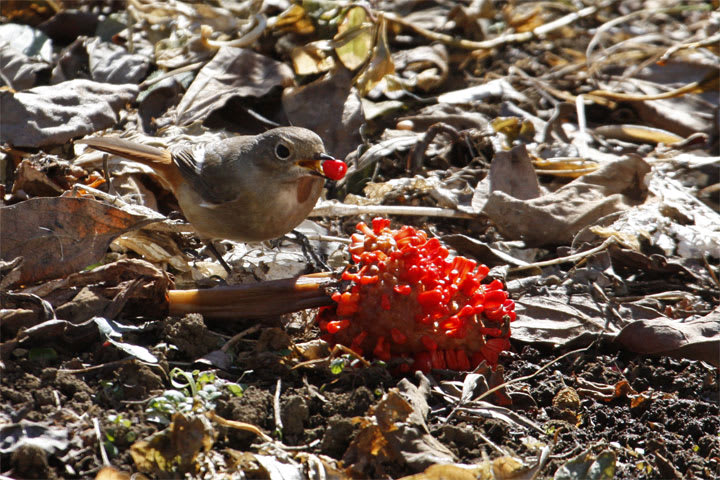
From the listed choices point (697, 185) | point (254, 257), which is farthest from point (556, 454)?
point (697, 185)

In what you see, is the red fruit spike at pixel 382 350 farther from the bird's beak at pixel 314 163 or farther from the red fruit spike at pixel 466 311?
the bird's beak at pixel 314 163

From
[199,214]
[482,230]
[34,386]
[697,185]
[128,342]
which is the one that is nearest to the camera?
[34,386]

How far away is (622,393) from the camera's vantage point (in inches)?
135

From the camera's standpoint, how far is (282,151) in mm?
4617

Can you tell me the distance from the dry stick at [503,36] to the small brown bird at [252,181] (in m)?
2.22

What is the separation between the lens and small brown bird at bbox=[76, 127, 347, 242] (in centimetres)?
455

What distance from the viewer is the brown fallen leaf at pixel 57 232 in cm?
347

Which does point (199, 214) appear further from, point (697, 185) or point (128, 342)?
point (697, 185)

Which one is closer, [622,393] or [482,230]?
[622,393]

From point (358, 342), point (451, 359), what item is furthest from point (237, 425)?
point (451, 359)

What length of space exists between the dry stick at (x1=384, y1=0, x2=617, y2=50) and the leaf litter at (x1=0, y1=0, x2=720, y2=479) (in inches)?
1.4

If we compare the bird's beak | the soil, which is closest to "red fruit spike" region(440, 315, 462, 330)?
the soil

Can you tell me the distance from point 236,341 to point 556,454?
1.40 m

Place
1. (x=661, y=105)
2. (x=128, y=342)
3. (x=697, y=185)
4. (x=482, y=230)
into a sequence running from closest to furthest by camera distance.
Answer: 1. (x=128, y=342)
2. (x=482, y=230)
3. (x=697, y=185)
4. (x=661, y=105)
